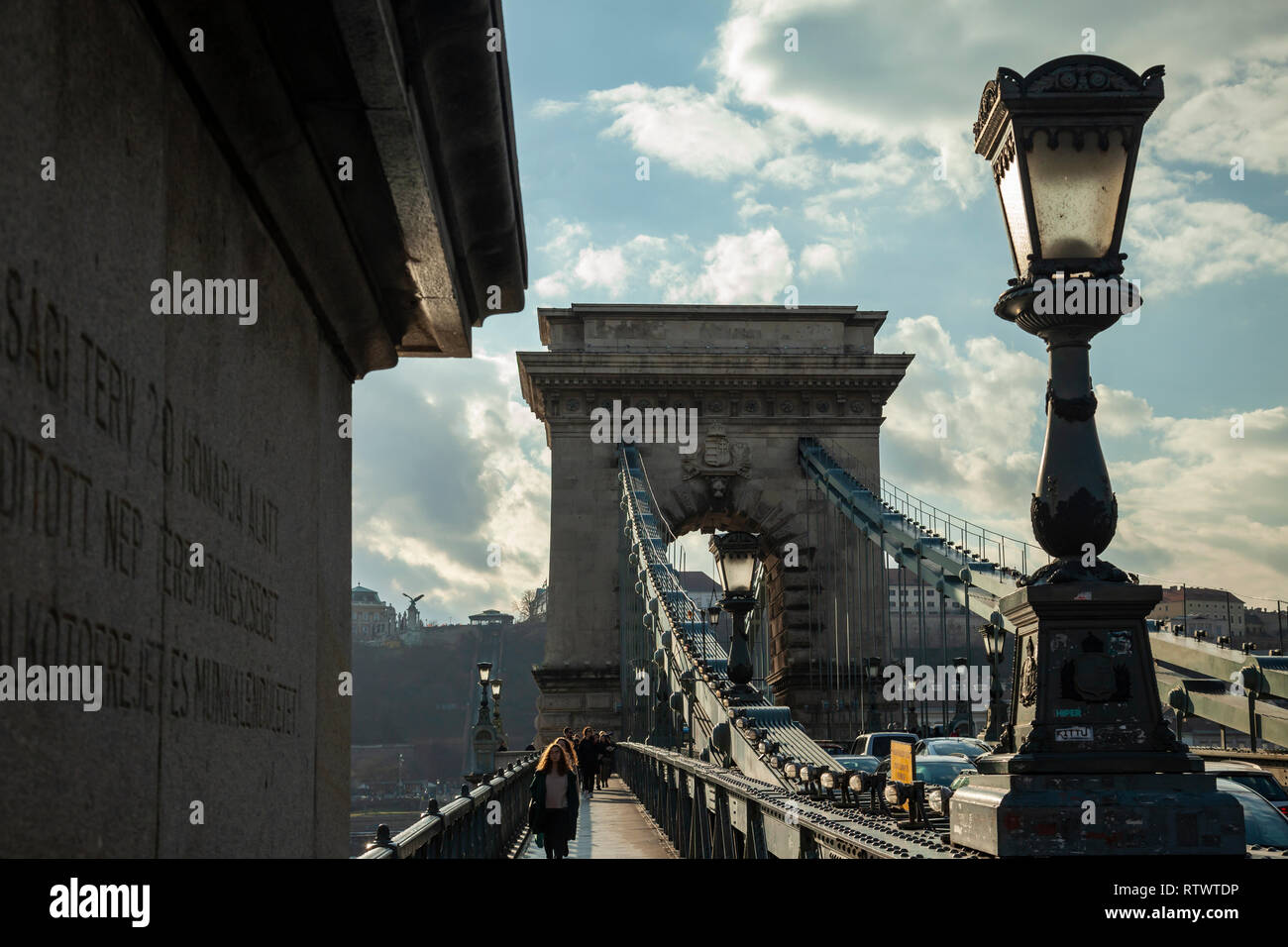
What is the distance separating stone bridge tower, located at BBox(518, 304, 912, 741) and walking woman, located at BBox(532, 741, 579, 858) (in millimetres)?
32332

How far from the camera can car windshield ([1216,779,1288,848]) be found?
10.8m

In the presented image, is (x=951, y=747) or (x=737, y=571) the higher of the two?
(x=737, y=571)

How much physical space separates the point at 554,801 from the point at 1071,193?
29.7ft

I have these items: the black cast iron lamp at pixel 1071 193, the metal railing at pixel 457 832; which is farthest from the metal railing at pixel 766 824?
the metal railing at pixel 457 832

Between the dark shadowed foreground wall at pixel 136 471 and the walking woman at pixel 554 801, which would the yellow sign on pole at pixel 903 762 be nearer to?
the dark shadowed foreground wall at pixel 136 471

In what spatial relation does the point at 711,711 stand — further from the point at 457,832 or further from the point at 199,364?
the point at 199,364

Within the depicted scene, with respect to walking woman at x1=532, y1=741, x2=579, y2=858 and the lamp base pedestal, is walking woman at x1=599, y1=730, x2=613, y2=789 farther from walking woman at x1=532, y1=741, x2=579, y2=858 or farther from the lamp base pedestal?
the lamp base pedestal

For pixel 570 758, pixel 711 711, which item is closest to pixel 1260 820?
pixel 570 758

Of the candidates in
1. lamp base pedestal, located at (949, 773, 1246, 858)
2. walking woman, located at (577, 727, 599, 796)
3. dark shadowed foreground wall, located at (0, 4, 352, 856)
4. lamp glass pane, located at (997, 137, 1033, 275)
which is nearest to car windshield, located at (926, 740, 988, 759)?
walking woman, located at (577, 727, 599, 796)

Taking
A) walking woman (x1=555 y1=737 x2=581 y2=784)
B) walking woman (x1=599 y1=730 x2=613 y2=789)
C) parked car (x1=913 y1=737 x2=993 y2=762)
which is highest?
walking woman (x1=555 y1=737 x2=581 y2=784)

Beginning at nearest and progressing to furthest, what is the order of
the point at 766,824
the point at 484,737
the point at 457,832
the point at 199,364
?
1. the point at 199,364
2. the point at 457,832
3. the point at 766,824
4. the point at 484,737

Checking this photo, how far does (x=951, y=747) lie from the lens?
23047mm
